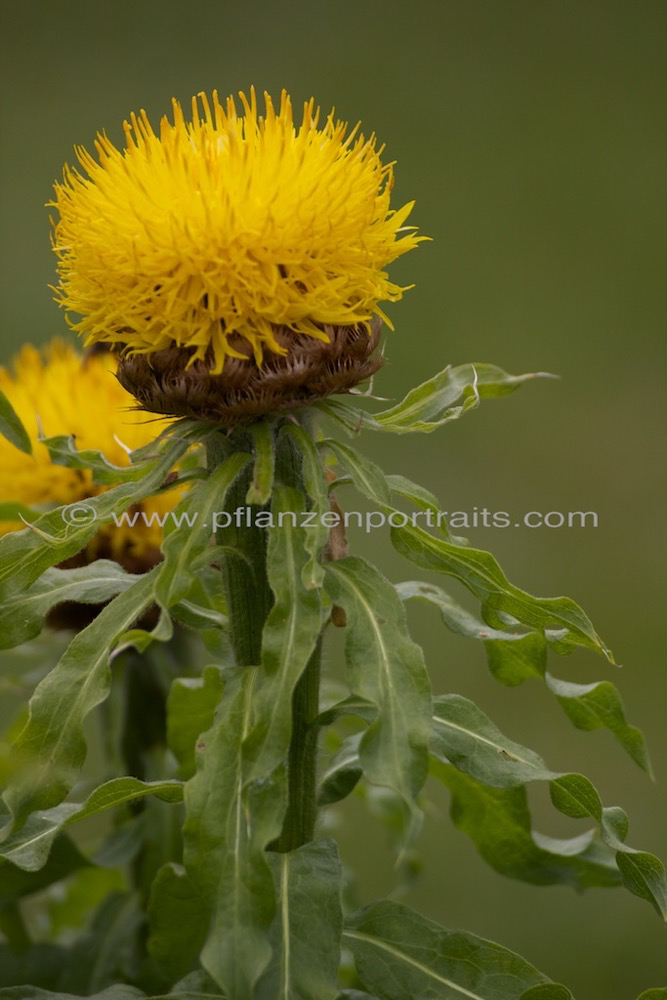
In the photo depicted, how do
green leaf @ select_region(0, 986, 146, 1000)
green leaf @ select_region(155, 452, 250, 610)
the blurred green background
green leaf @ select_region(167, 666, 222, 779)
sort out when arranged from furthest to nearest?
the blurred green background < green leaf @ select_region(167, 666, 222, 779) < green leaf @ select_region(0, 986, 146, 1000) < green leaf @ select_region(155, 452, 250, 610)

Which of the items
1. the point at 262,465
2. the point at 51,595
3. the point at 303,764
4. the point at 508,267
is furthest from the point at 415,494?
the point at 508,267

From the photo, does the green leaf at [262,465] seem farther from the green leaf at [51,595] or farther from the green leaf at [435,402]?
the green leaf at [51,595]

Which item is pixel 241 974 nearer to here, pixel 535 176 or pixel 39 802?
pixel 39 802

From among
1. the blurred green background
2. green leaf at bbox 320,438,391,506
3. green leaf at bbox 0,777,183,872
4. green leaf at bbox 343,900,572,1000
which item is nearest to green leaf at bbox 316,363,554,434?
green leaf at bbox 320,438,391,506

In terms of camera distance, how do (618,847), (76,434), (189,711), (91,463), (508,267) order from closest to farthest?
(618,847) → (91,463) → (189,711) → (76,434) → (508,267)

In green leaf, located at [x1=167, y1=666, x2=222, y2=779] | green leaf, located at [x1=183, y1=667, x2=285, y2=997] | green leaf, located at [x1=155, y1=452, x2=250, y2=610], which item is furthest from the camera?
green leaf, located at [x1=167, y1=666, x2=222, y2=779]

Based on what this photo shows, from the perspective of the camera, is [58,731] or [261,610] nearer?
[58,731]

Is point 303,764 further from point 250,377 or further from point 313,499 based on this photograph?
point 250,377

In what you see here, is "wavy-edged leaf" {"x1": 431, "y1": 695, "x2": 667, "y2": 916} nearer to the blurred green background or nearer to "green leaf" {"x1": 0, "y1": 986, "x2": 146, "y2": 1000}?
"green leaf" {"x1": 0, "y1": 986, "x2": 146, "y2": 1000}
